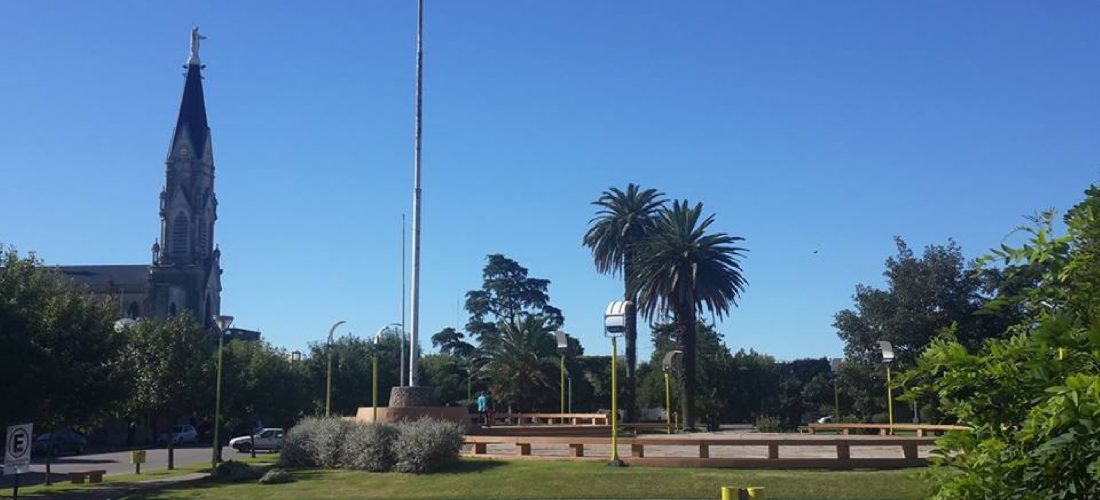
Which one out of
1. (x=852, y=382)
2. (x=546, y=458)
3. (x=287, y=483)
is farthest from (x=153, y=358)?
(x=852, y=382)

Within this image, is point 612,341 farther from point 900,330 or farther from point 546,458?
point 900,330

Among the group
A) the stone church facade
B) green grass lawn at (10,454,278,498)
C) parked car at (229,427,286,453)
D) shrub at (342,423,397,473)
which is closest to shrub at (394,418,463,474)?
shrub at (342,423,397,473)

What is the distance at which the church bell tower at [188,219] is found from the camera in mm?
105000

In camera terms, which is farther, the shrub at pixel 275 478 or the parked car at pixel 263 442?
the parked car at pixel 263 442

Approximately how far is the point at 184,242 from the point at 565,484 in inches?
3698

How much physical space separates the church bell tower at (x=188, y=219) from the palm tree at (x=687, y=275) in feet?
218

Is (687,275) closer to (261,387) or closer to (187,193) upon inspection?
(261,387)

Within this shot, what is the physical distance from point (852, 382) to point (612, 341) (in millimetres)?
31588

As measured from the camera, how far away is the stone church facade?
104938 millimetres

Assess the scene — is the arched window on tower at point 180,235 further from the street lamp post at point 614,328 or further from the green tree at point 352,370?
the street lamp post at point 614,328

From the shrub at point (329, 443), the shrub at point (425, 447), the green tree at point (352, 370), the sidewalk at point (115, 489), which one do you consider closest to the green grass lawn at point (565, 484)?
the shrub at point (425, 447)

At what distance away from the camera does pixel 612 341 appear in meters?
25.6

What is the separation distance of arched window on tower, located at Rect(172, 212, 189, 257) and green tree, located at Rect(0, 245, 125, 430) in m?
78.8

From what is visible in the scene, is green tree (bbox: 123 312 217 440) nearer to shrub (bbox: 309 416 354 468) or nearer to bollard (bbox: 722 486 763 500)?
shrub (bbox: 309 416 354 468)
